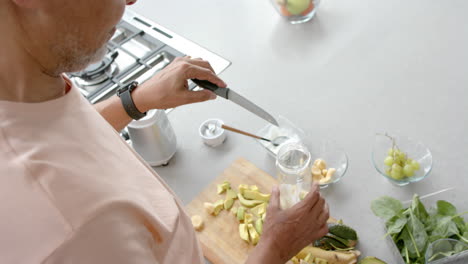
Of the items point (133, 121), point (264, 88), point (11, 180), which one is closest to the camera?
point (11, 180)

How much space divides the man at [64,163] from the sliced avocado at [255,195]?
1.24ft

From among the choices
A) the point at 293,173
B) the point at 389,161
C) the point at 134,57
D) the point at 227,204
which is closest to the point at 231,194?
the point at 227,204

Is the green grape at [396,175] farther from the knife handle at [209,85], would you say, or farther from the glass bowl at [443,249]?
the knife handle at [209,85]

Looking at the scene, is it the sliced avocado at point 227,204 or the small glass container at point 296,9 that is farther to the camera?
the small glass container at point 296,9

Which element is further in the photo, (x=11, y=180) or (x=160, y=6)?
(x=160, y=6)

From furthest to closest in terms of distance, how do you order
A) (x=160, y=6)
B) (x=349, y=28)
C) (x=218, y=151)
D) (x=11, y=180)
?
(x=160, y=6), (x=349, y=28), (x=218, y=151), (x=11, y=180)

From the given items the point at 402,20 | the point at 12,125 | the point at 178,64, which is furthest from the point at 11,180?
the point at 402,20

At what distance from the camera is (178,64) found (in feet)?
3.00

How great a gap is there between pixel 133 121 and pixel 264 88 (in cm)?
42

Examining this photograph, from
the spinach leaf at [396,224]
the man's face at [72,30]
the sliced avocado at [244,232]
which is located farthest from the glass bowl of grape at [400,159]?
A: the man's face at [72,30]

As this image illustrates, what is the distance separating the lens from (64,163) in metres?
0.51

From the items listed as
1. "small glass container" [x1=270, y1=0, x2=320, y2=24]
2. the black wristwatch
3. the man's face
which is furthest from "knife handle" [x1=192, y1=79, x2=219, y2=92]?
"small glass container" [x1=270, y1=0, x2=320, y2=24]

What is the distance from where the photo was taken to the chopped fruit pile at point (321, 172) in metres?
1.01

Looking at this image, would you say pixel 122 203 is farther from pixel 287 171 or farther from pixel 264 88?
pixel 264 88
